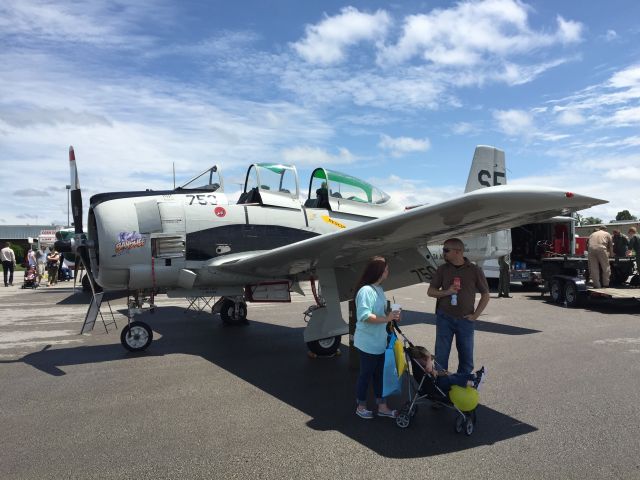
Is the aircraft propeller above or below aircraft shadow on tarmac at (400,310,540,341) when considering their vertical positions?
above

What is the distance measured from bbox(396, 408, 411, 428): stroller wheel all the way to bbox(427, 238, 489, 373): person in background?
722mm

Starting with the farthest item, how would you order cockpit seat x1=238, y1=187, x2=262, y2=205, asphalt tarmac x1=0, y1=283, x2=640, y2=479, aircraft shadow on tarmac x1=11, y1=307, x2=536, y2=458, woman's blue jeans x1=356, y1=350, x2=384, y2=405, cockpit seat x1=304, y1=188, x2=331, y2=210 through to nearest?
cockpit seat x1=304, y1=188, x2=331, y2=210 → cockpit seat x1=238, y1=187, x2=262, y2=205 → woman's blue jeans x1=356, y1=350, x2=384, y2=405 → aircraft shadow on tarmac x1=11, y1=307, x2=536, y2=458 → asphalt tarmac x1=0, y1=283, x2=640, y2=479

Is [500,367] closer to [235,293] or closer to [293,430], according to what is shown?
[293,430]

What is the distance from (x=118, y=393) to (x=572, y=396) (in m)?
4.83

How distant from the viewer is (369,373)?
163 inches

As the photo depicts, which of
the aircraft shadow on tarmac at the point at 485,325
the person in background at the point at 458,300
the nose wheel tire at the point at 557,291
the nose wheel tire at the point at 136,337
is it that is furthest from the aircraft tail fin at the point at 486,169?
the nose wheel tire at the point at 136,337

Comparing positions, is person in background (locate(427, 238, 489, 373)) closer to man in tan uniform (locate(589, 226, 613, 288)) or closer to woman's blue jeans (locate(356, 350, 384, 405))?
woman's blue jeans (locate(356, 350, 384, 405))

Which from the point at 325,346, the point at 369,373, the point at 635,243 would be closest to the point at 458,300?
the point at 369,373

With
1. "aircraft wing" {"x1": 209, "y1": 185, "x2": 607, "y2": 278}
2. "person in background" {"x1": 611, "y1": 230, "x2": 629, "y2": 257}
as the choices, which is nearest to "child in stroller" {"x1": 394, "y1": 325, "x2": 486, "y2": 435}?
"aircraft wing" {"x1": 209, "y1": 185, "x2": 607, "y2": 278}

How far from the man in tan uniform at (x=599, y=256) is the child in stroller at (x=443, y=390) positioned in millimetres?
8935

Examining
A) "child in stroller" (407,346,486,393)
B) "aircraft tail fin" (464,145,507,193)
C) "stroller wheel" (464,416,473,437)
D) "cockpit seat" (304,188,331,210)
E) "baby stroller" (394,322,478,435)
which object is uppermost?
"aircraft tail fin" (464,145,507,193)

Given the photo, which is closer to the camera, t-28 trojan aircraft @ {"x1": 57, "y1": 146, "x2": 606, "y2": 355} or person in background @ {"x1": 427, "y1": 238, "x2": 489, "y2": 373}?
person in background @ {"x1": 427, "y1": 238, "x2": 489, "y2": 373}

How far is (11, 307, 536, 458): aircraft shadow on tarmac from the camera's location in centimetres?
381

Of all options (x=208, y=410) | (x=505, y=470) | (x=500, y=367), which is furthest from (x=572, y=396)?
(x=208, y=410)
